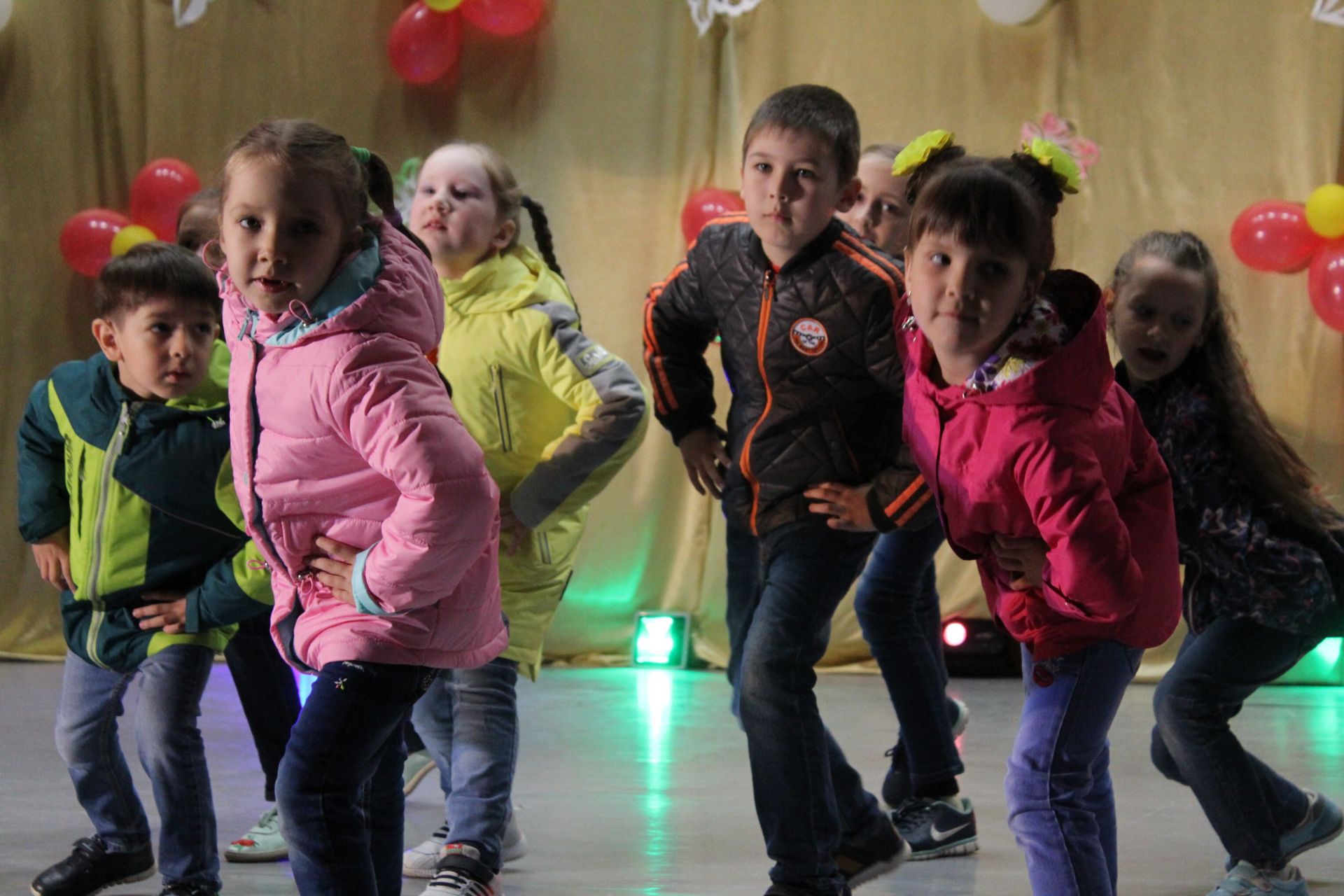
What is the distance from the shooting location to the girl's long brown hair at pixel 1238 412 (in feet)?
8.18

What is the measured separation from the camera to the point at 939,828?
2.94m

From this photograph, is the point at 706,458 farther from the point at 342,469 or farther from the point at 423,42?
the point at 423,42

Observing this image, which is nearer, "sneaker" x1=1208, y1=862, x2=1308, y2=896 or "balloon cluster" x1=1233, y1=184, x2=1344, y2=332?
"sneaker" x1=1208, y1=862, x2=1308, y2=896

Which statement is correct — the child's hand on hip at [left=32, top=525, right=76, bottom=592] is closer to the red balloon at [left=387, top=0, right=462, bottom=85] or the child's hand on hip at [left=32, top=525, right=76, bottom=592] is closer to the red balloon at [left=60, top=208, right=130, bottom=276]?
the red balloon at [left=60, top=208, right=130, bottom=276]

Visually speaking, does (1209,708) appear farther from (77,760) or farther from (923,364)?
(77,760)

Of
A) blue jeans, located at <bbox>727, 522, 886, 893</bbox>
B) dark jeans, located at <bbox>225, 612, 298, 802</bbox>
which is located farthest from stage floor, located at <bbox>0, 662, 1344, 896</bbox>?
blue jeans, located at <bbox>727, 522, 886, 893</bbox>

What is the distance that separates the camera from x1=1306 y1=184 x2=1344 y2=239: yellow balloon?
489cm

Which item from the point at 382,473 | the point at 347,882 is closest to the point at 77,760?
the point at 347,882

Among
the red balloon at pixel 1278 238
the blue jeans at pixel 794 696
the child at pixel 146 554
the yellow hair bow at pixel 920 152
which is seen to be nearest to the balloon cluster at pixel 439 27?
the red balloon at pixel 1278 238

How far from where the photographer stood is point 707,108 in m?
5.50

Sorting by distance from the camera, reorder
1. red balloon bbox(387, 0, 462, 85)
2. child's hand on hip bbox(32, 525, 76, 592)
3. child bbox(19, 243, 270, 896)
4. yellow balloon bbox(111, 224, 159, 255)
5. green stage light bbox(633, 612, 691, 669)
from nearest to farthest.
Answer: child bbox(19, 243, 270, 896), child's hand on hip bbox(32, 525, 76, 592), yellow balloon bbox(111, 224, 159, 255), red balloon bbox(387, 0, 462, 85), green stage light bbox(633, 612, 691, 669)

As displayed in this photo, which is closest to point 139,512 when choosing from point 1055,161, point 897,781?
point 1055,161

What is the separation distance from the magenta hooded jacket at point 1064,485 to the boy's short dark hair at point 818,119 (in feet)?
1.66

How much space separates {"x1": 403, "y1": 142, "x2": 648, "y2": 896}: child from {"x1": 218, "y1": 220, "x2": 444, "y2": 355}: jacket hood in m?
0.81
